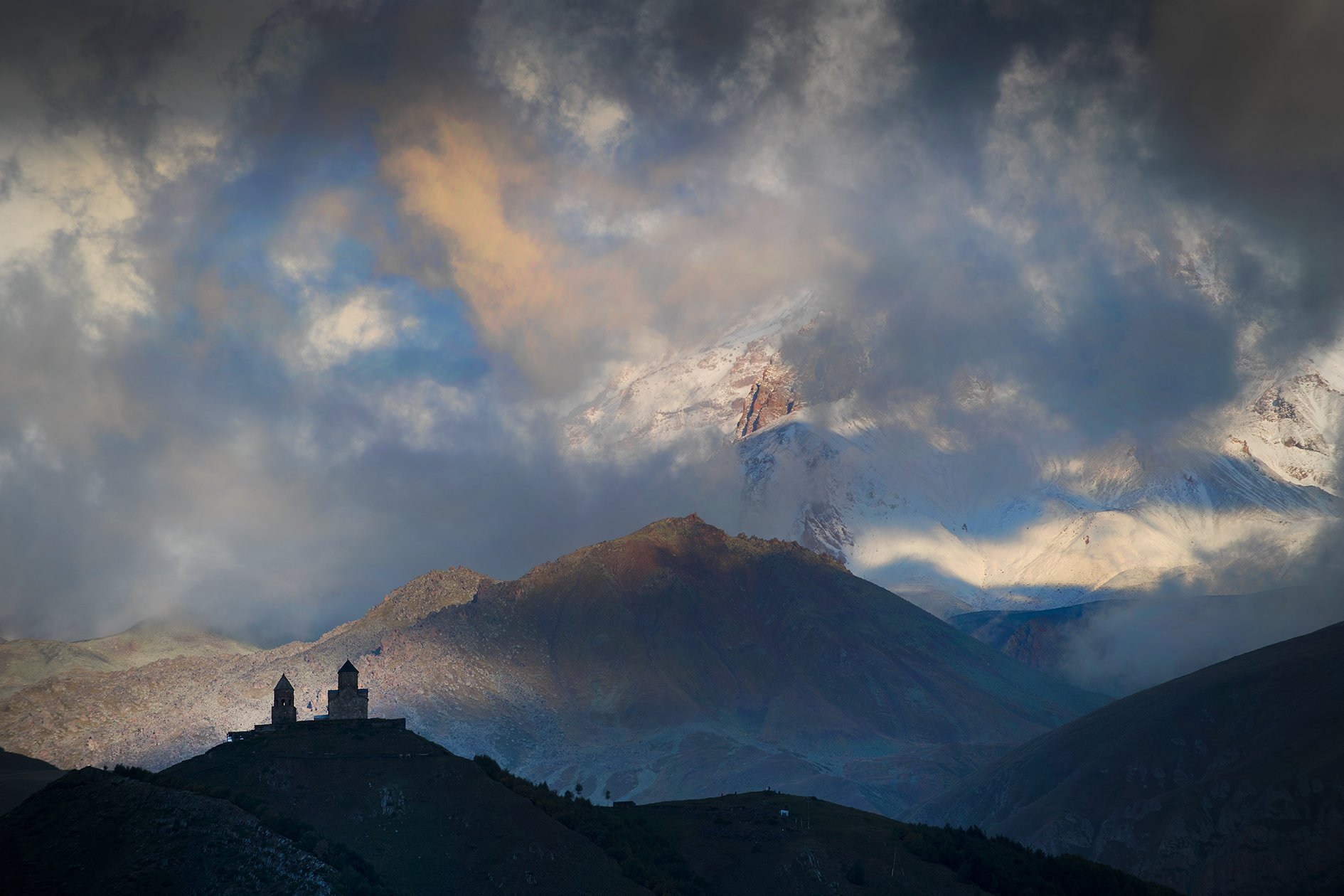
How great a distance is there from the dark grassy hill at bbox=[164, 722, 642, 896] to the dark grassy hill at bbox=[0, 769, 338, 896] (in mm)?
→ 9114

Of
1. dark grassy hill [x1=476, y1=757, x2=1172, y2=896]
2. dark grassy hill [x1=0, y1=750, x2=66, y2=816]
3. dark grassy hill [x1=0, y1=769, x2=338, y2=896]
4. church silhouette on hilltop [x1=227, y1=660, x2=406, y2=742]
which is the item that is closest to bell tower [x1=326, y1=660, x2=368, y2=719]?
church silhouette on hilltop [x1=227, y1=660, x2=406, y2=742]

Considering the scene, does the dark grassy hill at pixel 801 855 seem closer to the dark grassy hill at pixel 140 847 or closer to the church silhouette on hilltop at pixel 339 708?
the church silhouette on hilltop at pixel 339 708

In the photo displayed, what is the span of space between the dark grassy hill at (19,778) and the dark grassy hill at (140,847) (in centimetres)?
1975

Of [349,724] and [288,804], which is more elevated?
[349,724]

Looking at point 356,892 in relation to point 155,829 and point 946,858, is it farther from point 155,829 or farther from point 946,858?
point 946,858

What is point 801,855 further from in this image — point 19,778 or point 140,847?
point 19,778

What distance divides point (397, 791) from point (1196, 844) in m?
122

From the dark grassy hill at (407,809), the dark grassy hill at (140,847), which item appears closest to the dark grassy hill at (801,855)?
the dark grassy hill at (407,809)

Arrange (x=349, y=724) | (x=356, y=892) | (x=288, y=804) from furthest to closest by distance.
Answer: (x=349, y=724) < (x=288, y=804) < (x=356, y=892)

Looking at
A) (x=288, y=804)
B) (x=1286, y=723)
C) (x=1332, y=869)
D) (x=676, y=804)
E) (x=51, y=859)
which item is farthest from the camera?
(x=1286, y=723)

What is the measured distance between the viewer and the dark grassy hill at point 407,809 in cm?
10488

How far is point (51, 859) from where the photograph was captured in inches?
3393

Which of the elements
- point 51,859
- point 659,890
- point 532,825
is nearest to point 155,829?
point 51,859

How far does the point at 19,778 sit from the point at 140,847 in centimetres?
5733
